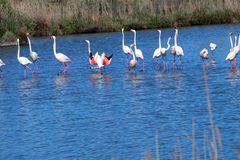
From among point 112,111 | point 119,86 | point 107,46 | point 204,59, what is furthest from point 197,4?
point 112,111

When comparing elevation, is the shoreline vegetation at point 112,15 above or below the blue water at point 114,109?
above

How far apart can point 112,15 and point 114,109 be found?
2093 centimetres

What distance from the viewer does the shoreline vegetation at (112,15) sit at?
3288 centimetres

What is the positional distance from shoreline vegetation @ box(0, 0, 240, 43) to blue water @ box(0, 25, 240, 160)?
1062 cm

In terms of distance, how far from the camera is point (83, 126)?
A: 11891mm

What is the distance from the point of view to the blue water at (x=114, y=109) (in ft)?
33.3

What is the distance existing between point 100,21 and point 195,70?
1572cm

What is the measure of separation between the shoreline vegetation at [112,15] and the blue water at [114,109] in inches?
418

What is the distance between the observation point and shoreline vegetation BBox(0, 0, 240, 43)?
32.9 meters

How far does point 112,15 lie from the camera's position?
3391 centimetres

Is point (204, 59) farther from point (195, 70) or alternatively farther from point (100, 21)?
point (100, 21)

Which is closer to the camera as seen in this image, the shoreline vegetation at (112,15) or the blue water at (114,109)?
the blue water at (114,109)

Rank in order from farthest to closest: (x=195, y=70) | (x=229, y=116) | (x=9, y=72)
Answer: (x=9, y=72), (x=195, y=70), (x=229, y=116)

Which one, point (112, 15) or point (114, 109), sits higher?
point (112, 15)
